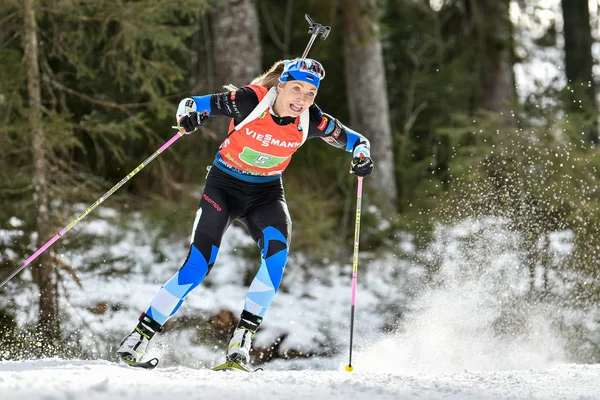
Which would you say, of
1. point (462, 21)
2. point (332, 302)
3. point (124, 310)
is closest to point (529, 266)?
point (332, 302)

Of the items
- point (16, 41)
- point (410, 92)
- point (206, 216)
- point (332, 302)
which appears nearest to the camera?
point (206, 216)

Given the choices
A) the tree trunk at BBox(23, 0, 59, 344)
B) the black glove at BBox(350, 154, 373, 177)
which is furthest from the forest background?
the black glove at BBox(350, 154, 373, 177)

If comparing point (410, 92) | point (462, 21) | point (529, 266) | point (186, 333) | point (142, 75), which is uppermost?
point (462, 21)

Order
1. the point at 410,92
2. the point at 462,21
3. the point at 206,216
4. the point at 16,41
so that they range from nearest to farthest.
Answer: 1. the point at 206,216
2. the point at 16,41
3. the point at 410,92
4. the point at 462,21

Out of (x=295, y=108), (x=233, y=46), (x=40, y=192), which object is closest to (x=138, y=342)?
(x=295, y=108)

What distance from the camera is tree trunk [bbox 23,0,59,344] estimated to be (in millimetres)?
6996

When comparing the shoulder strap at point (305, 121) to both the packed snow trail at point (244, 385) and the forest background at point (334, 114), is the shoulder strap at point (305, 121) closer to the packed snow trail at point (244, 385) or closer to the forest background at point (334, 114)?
the packed snow trail at point (244, 385)

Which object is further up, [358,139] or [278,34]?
[278,34]

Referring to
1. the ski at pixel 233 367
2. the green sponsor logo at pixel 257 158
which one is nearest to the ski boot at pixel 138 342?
the ski at pixel 233 367

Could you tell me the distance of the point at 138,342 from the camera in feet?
15.3

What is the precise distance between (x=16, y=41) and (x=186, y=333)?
3963 millimetres

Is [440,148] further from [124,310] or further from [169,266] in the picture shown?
[124,310]

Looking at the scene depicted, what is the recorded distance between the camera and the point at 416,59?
1316 cm

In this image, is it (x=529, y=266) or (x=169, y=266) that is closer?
(x=529, y=266)
